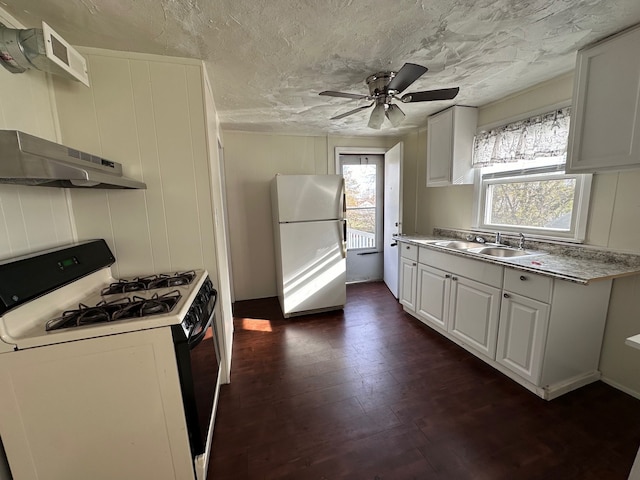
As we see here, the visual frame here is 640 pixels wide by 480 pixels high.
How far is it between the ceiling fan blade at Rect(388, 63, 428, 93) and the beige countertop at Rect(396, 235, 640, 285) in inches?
54.7

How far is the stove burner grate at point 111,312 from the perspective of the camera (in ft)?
3.53

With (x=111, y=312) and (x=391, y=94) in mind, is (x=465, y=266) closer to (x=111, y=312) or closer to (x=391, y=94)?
(x=391, y=94)

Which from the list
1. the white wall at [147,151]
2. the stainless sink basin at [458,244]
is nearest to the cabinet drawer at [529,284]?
the stainless sink basin at [458,244]

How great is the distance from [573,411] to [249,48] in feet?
9.93

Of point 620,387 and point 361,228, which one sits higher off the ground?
point 361,228

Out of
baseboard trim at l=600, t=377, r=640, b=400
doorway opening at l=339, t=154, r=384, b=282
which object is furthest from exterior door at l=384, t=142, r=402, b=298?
baseboard trim at l=600, t=377, r=640, b=400

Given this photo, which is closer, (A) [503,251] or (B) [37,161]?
(B) [37,161]

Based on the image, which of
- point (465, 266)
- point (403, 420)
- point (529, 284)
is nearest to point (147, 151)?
point (403, 420)

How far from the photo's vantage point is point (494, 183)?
103 inches

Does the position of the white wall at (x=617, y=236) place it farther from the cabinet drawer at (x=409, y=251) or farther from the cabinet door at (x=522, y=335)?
the cabinet drawer at (x=409, y=251)

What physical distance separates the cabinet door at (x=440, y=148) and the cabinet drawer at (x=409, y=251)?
765 mm

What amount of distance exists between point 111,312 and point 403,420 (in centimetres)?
172

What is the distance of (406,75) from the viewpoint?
59.4 inches

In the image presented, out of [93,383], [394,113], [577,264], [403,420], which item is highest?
[394,113]
